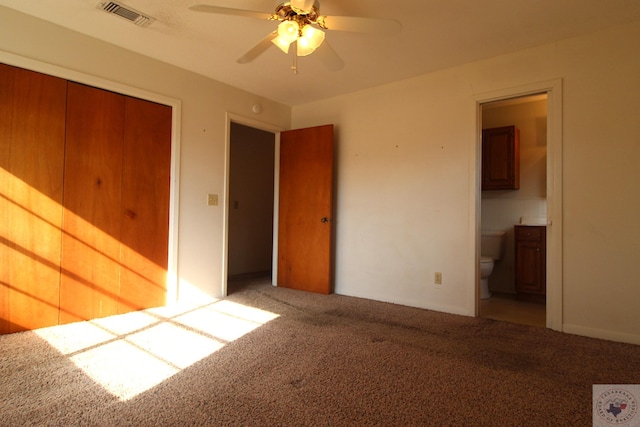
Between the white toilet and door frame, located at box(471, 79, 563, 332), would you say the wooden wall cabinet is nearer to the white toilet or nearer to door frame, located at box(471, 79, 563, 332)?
the white toilet

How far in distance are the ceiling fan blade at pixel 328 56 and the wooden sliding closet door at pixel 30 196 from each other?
6.63 feet

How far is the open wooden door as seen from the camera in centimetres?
376

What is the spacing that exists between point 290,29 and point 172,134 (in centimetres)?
177

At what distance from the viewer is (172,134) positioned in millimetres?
3123

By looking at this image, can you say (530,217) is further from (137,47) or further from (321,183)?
(137,47)

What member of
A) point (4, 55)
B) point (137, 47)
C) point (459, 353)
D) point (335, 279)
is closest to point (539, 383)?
point (459, 353)

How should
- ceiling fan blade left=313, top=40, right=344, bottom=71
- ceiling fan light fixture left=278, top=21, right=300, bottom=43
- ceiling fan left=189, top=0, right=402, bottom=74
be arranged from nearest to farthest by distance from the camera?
ceiling fan left=189, top=0, right=402, bottom=74
ceiling fan light fixture left=278, top=21, right=300, bottom=43
ceiling fan blade left=313, top=40, right=344, bottom=71

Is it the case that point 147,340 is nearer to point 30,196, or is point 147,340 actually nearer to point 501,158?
point 30,196

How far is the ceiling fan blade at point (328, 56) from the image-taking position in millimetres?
2066

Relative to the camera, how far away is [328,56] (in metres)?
2.15

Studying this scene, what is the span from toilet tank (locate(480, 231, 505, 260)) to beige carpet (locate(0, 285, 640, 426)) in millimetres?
1362

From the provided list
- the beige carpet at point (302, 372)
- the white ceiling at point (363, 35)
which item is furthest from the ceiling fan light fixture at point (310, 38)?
the beige carpet at point (302, 372)

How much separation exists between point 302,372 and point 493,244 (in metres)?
→ 3.10

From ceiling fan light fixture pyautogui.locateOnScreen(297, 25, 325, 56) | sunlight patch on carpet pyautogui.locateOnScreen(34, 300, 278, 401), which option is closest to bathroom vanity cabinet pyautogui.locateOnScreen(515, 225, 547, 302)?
sunlight patch on carpet pyautogui.locateOnScreen(34, 300, 278, 401)
